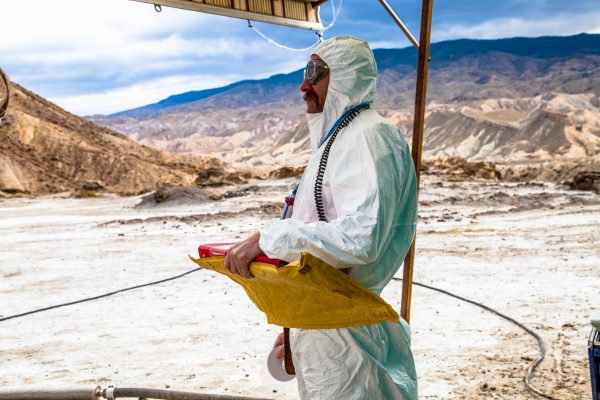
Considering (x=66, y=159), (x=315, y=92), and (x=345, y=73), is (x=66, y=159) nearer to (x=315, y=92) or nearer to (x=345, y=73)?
(x=315, y=92)

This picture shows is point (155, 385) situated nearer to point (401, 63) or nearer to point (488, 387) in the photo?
point (488, 387)

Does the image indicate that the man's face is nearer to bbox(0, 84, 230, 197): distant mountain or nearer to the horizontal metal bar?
the horizontal metal bar

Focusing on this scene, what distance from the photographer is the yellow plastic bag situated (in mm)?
1738

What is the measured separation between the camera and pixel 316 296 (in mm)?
1835

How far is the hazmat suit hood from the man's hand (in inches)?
19.1

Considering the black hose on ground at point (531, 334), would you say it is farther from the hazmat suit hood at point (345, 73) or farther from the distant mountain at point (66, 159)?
the distant mountain at point (66, 159)

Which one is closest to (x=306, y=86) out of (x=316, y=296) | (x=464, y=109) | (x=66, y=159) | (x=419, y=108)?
(x=316, y=296)

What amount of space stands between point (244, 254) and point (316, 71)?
0.64 m

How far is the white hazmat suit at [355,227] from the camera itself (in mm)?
1757

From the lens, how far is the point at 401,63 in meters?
169

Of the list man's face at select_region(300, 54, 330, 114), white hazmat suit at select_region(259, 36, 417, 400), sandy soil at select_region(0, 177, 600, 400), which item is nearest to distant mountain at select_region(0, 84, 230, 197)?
sandy soil at select_region(0, 177, 600, 400)

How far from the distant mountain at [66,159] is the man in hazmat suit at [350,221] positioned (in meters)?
25.2

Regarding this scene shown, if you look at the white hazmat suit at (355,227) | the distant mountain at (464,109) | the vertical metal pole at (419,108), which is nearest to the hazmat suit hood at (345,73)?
the white hazmat suit at (355,227)

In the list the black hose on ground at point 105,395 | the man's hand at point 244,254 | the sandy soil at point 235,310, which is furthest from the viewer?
the sandy soil at point 235,310
